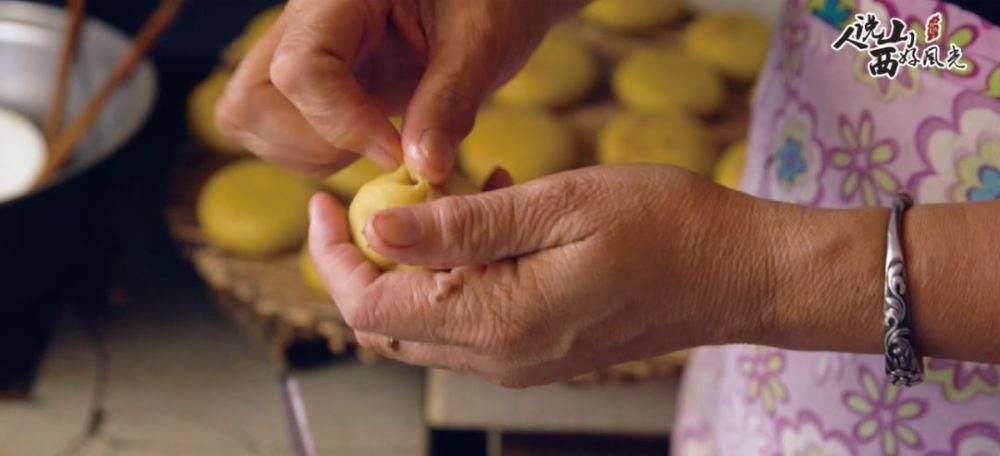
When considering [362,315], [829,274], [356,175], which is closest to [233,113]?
[362,315]

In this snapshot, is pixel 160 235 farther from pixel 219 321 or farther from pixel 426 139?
pixel 426 139

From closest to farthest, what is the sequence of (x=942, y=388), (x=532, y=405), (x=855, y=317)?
1. (x=855, y=317)
2. (x=942, y=388)
3. (x=532, y=405)

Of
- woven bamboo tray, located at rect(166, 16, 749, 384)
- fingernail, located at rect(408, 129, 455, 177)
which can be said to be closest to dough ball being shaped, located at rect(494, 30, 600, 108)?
woven bamboo tray, located at rect(166, 16, 749, 384)

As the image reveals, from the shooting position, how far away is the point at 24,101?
134cm

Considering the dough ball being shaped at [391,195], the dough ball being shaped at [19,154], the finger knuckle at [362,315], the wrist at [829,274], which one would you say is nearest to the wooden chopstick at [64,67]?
the dough ball being shaped at [19,154]

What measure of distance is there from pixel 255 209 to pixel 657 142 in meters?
0.47

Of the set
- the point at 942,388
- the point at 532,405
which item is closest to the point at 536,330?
the point at 942,388

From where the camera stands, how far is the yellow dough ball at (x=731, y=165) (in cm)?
112

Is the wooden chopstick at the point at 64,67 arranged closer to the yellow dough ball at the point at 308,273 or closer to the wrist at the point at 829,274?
the yellow dough ball at the point at 308,273

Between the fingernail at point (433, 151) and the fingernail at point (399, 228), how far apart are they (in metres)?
0.10

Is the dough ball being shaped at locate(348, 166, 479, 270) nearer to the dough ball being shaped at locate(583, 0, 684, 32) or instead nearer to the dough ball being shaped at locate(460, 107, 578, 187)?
the dough ball being shaped at locate(460, 107, 578, 187)

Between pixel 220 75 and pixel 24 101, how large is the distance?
10.1 inches

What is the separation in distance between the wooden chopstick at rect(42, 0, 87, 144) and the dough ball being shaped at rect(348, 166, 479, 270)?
0.76m

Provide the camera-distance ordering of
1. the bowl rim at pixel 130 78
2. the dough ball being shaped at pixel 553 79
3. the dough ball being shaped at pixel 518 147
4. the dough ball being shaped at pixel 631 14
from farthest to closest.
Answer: the dough ball being shaped at pixel 631 14 < the dough ball being shaped at pixel 553 79 < the dough ball being shaped at pixel 518 147 < the bowl rim at pixel 130 78
